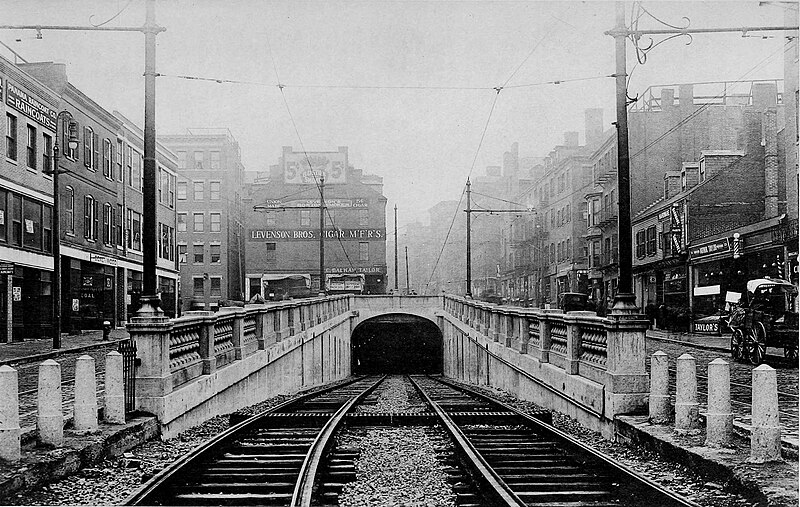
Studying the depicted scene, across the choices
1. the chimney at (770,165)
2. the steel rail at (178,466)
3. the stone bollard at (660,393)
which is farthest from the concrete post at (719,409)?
the chimney at (770,165)

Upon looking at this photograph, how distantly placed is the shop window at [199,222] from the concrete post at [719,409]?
189 feet

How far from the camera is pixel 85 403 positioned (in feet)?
27.1

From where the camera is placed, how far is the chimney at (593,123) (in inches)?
2343

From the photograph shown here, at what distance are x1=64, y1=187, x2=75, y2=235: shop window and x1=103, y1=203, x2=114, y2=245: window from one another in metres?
3.72

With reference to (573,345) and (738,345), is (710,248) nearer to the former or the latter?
(738,345)

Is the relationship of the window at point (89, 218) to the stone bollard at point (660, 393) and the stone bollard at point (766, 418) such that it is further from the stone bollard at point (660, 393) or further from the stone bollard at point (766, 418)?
the stone bollard at point (766, 418)

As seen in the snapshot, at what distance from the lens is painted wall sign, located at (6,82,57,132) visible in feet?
88.1

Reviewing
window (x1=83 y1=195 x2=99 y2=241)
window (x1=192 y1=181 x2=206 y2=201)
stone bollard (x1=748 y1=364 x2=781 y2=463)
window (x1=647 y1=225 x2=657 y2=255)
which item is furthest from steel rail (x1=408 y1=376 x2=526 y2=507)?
window (x1=192 y1=181 x2=206 y2=201)

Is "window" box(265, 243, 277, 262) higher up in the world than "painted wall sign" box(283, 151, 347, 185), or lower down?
lower down

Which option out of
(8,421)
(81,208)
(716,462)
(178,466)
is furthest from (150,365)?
(81,208)

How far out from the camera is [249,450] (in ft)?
30.8

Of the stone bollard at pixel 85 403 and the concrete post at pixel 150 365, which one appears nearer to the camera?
the stone bollard at pixel 85 403

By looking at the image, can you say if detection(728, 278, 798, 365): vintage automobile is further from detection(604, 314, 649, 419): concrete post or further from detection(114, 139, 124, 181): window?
detection(114, 139, 124, 181): window

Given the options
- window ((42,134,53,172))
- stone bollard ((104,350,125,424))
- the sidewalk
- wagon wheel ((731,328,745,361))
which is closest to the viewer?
stone bollard ((104,350,125,424))
